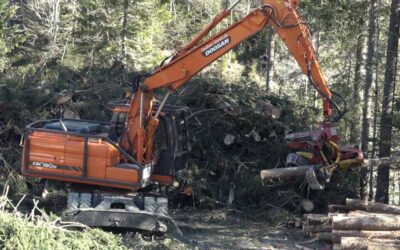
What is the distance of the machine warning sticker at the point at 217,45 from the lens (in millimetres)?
9711

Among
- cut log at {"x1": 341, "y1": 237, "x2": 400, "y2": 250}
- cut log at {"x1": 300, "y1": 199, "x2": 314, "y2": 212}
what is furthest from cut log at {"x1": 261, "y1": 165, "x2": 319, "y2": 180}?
cut log at {"x1": 300, "y1": 199, "x2": 314, "y2": 212}

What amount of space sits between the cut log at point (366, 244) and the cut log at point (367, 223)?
0.48 metres

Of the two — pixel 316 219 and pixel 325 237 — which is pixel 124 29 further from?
pixel 325 237

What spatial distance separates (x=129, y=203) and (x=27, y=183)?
10.7 ft

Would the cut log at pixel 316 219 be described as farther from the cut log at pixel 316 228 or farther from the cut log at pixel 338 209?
the cut log at pixel 338 209

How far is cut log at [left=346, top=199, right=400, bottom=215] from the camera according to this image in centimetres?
995

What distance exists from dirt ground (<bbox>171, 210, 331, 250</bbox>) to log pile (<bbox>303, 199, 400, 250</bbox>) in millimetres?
298

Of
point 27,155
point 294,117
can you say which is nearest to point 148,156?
point 27,155

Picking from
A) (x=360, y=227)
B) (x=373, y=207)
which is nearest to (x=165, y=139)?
(x=360, y=227)

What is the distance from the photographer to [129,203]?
9.80m

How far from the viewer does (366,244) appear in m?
7.98

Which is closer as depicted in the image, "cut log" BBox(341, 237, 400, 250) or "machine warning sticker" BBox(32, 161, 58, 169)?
"cut log" BBox(341, 237, 400, 250)

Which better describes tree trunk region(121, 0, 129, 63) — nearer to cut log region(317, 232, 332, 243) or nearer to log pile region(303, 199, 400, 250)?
log pile region(303, 199, 400, 250)

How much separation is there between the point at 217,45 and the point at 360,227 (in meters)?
3.82
